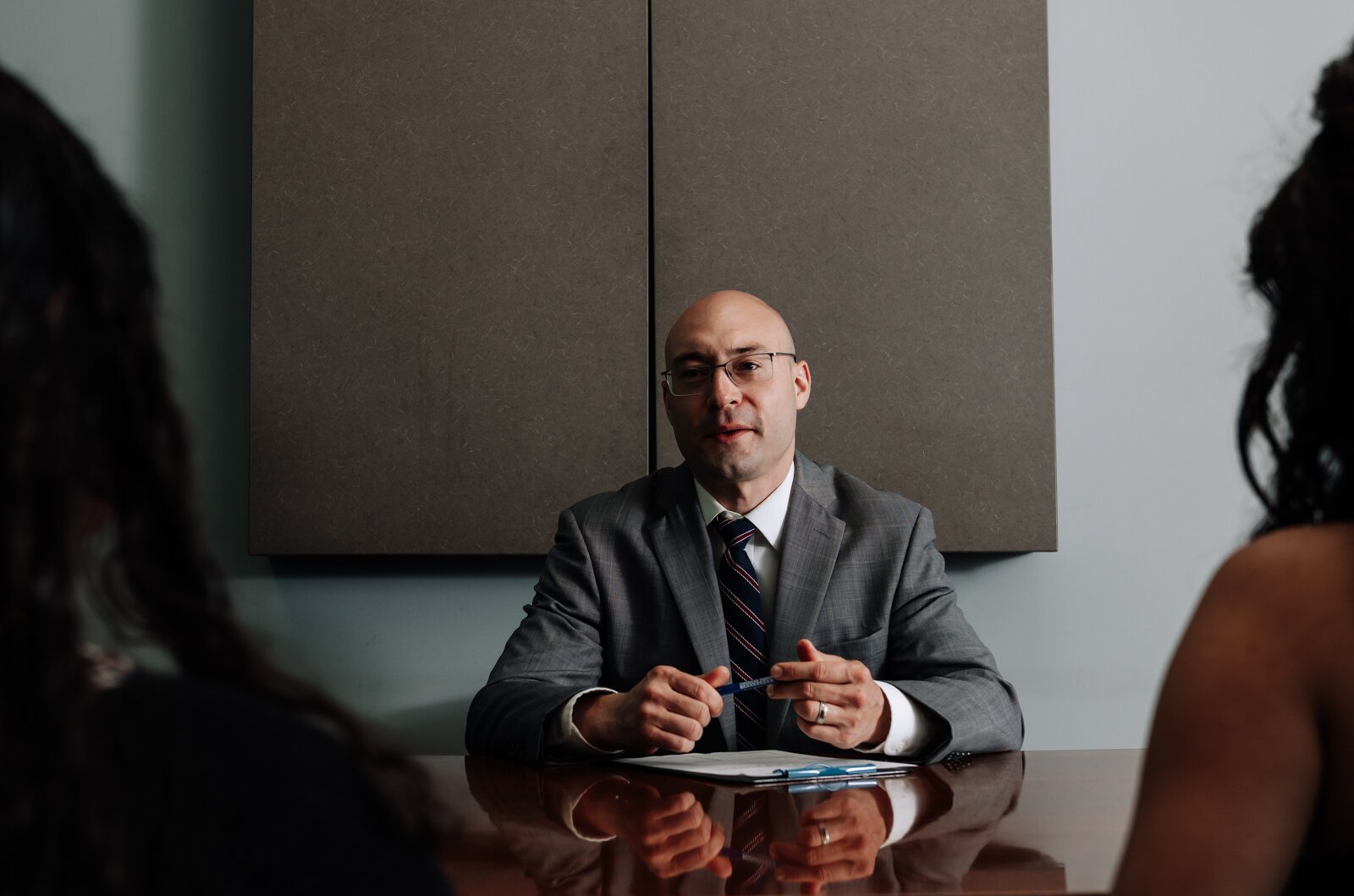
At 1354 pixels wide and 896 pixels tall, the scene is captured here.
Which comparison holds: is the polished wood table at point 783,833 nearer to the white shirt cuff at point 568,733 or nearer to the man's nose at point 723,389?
the white shirt cuff at point 568,733

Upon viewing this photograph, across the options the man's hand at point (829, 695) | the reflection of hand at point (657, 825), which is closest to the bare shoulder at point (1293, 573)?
the reflection of hand at point (657, 825)

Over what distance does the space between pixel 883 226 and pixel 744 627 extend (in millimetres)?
1033

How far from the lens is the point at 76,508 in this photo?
0.54 m

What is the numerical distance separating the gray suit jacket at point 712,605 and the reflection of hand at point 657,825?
1.49ft

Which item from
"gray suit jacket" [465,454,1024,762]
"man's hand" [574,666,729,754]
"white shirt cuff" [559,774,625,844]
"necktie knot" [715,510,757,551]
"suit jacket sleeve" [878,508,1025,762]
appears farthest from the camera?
"necktie knot" [715,510,757,551]

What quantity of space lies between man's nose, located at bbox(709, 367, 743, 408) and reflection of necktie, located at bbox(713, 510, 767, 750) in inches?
8.9

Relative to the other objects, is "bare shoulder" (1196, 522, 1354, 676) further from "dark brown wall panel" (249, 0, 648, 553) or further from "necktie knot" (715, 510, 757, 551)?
"dark brown wall panel" (249, 0, 648, 553)

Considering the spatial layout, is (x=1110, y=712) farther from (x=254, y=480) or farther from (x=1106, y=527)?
(x=254, y=480)

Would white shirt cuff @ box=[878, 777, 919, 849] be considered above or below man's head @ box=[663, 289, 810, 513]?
below

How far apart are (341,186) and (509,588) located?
948mm

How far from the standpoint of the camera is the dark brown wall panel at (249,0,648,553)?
8.43 feet

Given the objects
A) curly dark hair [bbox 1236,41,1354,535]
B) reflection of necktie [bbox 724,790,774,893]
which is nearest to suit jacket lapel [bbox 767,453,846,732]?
reflection of necktie [bbox 724,790,774,893]

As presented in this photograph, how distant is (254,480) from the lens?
2.56 m

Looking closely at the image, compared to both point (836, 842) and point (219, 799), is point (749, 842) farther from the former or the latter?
point (219, 799)
